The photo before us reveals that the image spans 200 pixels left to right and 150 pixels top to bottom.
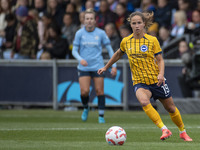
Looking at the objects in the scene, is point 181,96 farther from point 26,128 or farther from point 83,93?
point 26,128

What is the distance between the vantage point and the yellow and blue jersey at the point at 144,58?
27.9ft

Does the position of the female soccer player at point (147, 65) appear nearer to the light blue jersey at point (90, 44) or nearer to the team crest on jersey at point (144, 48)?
the team crest on jersey at point (144, 48)

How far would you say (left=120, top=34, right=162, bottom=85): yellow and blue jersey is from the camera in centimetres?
851

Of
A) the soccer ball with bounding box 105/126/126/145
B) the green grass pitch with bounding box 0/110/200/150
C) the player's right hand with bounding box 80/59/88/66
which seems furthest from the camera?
the player's right hand with bounding box 80/59/88/66

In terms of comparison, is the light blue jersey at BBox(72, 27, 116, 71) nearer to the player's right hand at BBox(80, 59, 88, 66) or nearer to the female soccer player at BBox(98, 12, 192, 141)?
the player's right hand at BBox(80, 59, 88, 66)

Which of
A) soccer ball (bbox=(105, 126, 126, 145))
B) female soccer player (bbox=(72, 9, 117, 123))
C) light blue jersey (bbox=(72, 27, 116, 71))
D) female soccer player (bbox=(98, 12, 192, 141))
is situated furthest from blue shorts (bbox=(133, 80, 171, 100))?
light blue jersey (bbox=(72, 27, 116, 71))

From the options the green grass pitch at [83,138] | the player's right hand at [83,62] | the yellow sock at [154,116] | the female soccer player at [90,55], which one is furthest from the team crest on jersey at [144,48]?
the female soccer player at [90,55]

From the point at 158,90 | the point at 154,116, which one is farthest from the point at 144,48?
the point at 154,116

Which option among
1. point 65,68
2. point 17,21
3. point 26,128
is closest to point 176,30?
point 65,68

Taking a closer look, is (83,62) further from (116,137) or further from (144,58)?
(116,137)

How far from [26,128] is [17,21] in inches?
406

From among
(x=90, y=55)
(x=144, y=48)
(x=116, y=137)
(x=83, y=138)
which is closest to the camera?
(x=116, y=137)

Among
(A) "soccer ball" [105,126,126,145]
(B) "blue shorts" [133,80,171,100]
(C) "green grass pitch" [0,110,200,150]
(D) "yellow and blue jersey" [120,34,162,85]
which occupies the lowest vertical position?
(C) "green grass pitch" [0,110,200,150]

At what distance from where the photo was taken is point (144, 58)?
856 cm
